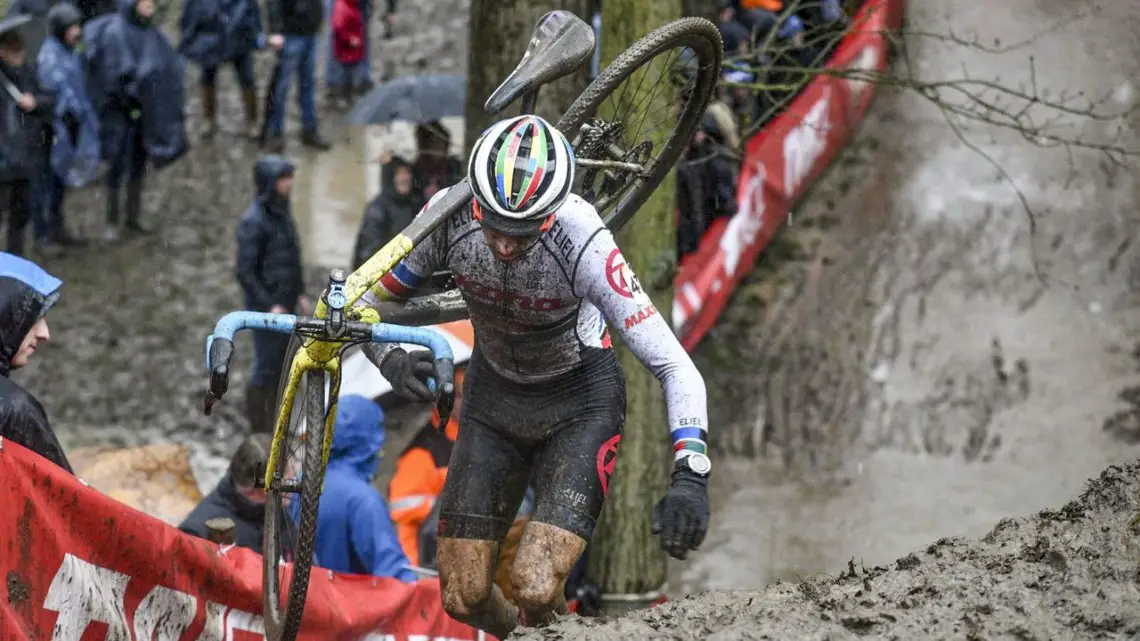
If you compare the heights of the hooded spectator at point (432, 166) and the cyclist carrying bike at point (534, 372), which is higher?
the hooded spectator at point (432, 166)

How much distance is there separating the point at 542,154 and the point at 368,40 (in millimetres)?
12009

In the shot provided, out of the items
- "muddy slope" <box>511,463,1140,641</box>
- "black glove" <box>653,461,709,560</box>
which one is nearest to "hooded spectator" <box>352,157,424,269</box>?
"black glove" <box>653,461,709,560</box>

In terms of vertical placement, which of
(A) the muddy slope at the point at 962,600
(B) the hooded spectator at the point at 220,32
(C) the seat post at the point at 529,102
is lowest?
(A) the muddy slope at the point at 962,600

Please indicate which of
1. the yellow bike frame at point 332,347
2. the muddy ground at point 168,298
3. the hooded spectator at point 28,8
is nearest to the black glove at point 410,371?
the yellow bike frame at point 332,347

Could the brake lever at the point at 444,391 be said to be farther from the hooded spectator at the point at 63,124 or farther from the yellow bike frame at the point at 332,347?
the hooded spectator at the point at 63,124

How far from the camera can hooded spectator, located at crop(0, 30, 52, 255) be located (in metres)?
12.5

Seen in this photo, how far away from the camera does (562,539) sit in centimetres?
636

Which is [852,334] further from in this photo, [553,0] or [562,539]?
[562,539]

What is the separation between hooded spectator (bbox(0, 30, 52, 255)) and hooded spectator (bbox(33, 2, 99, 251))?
0.59 ft

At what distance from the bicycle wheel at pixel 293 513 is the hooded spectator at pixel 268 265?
4.76 m

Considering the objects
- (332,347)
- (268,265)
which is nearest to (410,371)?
(332,347)

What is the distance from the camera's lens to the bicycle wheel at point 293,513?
595 centimetres

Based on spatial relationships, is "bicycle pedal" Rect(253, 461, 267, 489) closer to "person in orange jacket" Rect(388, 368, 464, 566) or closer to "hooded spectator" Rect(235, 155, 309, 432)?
"person in orange jacket" Rect(388, 368, 464, 566)

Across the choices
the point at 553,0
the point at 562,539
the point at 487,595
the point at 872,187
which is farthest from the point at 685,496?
the point at 872,187
